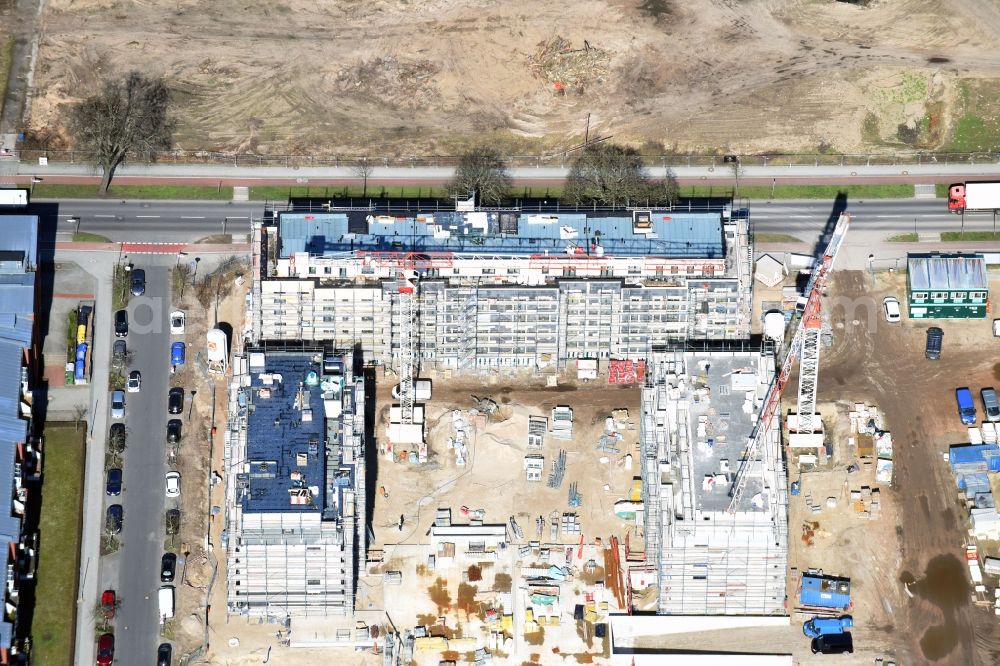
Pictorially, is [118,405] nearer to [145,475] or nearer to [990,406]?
[145,475]

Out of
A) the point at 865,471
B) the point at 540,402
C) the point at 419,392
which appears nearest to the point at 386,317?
the point at 419,392

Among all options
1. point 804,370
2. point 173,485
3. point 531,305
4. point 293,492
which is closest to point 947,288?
point 804,370

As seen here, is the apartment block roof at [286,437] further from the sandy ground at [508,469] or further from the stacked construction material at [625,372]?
the stacked construction material at [625,372]


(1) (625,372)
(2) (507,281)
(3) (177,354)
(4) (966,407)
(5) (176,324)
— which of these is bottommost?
(4) (966,407)

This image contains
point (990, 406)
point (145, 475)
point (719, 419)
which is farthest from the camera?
point (990, 406)

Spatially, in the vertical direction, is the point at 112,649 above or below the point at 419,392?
below

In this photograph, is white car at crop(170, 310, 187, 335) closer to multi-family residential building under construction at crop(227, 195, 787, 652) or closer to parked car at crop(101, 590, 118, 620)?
multi-family residential building under construction at crop(227, 195, 787, 652)

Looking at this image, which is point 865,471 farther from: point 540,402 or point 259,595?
point 259,595
